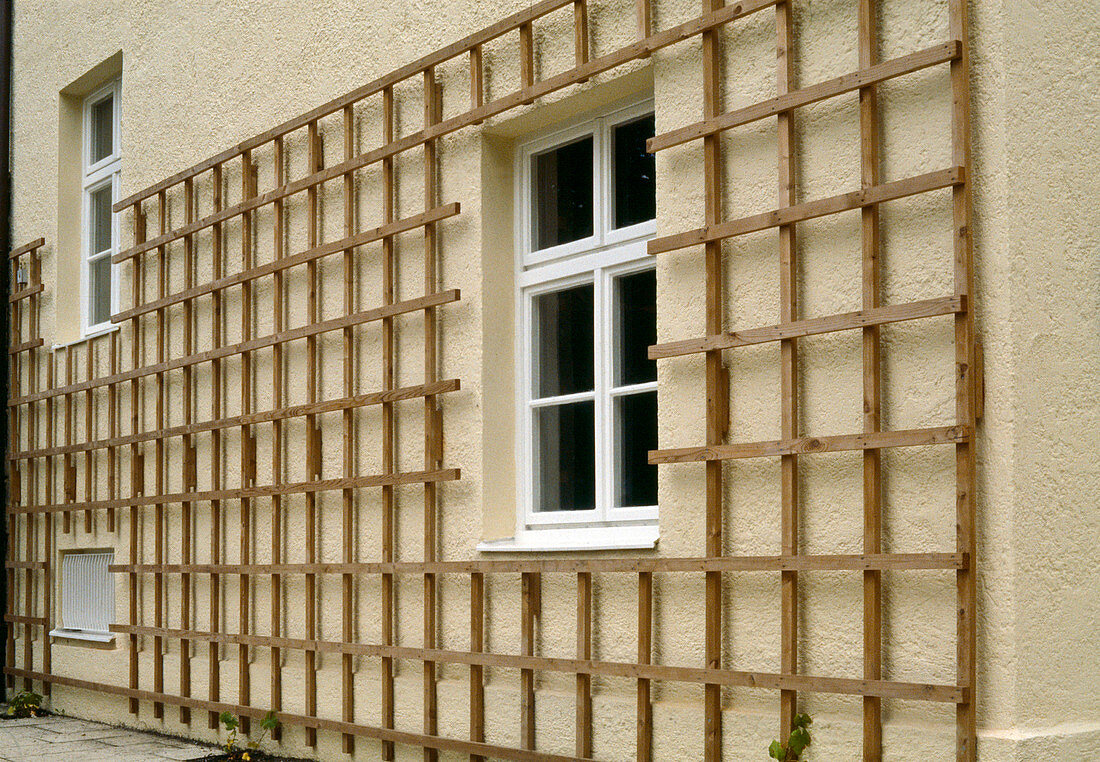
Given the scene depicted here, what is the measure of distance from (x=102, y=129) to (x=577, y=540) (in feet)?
17.1

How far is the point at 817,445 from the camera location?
3.82 m

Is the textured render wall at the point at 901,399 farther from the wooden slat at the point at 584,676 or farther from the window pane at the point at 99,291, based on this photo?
the window pane at the point at 99,291

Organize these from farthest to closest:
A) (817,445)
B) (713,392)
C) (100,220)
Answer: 1. (100,220)
2. (713,392)
3. (817,445)

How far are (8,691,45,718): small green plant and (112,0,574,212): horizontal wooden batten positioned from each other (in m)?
3.12

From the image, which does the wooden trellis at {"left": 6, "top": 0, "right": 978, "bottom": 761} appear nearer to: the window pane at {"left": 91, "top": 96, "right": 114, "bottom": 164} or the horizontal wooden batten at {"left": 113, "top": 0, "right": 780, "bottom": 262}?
the horizontal wooden batten at {"left": 113, "top": 0, "right": 780, "bottom": 262}

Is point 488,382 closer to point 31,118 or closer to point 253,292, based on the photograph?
point 253,292

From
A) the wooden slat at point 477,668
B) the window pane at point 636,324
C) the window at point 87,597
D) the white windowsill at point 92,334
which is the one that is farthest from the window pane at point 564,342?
the window at point 87,597

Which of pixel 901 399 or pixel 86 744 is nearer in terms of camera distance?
pixel 901 399

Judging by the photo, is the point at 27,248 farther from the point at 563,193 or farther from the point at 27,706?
the point at 563,193

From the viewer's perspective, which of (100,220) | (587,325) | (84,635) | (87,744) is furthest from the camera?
(100,220)

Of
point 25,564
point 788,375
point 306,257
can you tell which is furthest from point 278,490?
point 25,564

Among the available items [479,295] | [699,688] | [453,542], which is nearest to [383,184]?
[479,295]

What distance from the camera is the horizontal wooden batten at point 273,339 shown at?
207 inches

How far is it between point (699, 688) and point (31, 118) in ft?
21.7
